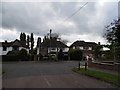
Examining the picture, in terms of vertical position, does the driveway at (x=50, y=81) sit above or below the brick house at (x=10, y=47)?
below

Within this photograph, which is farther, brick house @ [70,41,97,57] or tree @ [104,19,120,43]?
brick house @ [70,41,97,57]

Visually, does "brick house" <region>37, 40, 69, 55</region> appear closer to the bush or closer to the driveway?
the bush

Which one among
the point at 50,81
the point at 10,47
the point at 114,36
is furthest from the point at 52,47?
the point at 50,81

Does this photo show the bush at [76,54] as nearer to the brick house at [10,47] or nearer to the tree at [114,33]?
the brick house at [10,47]

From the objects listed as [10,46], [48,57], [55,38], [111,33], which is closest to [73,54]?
[48,57]

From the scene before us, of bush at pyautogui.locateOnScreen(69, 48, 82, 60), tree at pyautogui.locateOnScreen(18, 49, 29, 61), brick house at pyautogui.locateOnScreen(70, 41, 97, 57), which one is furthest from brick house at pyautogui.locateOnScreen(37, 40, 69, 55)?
tree at pyautogui.locateOnScreen(18, 49, 29, 61)

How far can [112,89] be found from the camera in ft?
35.1

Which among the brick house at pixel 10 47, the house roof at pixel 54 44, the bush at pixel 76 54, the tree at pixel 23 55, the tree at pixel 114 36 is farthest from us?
the house roof at pixel 54 44

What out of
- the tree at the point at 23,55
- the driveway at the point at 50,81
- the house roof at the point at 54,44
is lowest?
the driveway at the point at 50,81

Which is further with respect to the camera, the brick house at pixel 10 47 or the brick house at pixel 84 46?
the brick house at pixel 84 46

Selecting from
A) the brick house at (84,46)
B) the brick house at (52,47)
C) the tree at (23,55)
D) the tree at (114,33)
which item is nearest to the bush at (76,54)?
the tree at (23,55)

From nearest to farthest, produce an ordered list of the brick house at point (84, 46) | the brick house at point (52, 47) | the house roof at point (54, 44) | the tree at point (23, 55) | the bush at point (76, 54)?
the tree at point (23, 55), the bush at point (76, 54), the house roof at point (54, 44), the brick house at point (52, 47), the brick house at point (84, 46)

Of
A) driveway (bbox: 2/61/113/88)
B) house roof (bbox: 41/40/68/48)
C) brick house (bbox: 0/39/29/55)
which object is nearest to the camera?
driveway (bbox: 2/61/113/88)

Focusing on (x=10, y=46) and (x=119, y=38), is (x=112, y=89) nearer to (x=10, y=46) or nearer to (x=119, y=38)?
(x=119, y=38)
